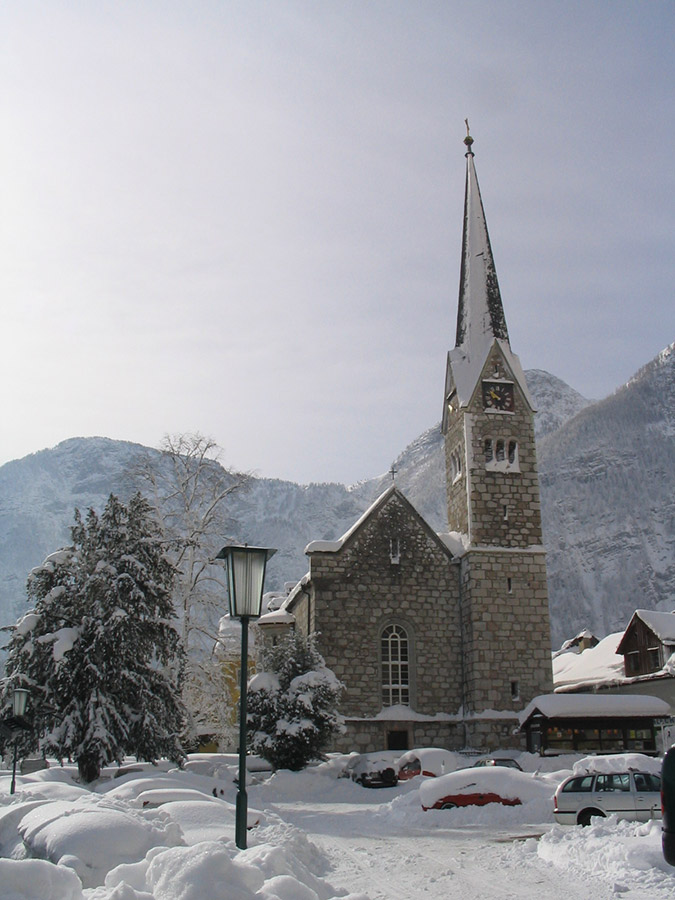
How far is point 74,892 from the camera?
24.9ft

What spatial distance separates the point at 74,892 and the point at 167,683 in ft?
58.9

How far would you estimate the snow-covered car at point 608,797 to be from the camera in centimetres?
1683

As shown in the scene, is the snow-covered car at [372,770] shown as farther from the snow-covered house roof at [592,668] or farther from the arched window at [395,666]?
the snow-covered house roof at [592,668]

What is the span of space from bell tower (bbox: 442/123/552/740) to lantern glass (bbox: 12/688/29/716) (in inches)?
720

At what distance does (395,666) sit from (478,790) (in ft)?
50.5

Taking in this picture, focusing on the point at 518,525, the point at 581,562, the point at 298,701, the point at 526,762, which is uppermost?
the point at 581,562

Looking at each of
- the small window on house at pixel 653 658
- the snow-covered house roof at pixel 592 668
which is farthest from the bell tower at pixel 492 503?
the snow-covered house roof at pixel 592 668

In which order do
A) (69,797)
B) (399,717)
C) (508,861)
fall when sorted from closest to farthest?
(508,861), (69,797), (399,717)

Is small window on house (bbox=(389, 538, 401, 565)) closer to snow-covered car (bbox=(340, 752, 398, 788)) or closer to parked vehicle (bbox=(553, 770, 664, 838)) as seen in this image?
snow-covered car (bbox=(340, 752, 398, 788))

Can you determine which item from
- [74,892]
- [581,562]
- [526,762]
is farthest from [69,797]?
[581,562]

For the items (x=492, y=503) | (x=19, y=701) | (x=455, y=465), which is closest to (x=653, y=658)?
(x=492, y=503)

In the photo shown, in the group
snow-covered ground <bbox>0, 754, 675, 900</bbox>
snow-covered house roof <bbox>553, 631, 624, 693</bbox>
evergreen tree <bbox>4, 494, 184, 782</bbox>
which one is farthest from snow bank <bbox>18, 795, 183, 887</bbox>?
snow-covered house roof <bbox>553, 631, 624, 693</bbox>

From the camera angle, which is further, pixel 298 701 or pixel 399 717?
pixel 399 717

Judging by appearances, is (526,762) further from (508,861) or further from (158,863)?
(158,863)
